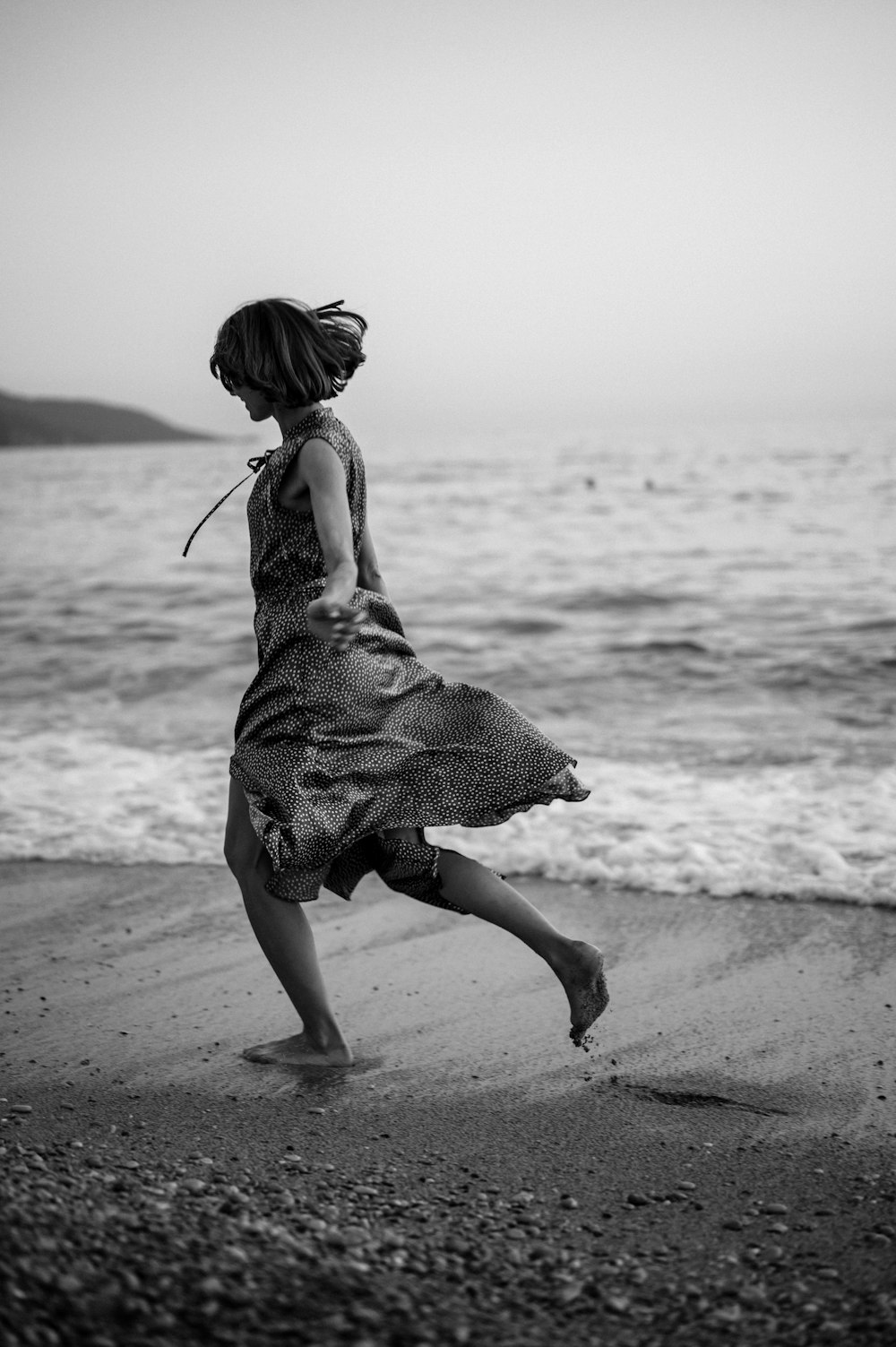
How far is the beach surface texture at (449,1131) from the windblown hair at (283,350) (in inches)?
67.2

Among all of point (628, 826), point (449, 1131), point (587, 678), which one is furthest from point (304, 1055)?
point (587, 678)

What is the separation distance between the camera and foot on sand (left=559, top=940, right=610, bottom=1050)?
283 centimetres

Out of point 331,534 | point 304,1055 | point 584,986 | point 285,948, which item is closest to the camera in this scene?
point 331,534

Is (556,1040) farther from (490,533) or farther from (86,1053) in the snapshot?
(490,533)

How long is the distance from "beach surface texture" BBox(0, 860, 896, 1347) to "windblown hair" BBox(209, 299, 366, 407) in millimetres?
1707

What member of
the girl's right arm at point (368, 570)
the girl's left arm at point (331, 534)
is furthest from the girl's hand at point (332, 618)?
the girl's right arm at point (368, 570)

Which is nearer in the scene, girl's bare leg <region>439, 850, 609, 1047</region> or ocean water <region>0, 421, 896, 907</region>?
girl's bare leg <region>439, 850, 609, 1047</region>

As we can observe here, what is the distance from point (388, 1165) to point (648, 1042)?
964 millimetres

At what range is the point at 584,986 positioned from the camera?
2838 millimetres

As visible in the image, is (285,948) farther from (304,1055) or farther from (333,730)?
(333,730)

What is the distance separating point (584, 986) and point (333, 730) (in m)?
0.86

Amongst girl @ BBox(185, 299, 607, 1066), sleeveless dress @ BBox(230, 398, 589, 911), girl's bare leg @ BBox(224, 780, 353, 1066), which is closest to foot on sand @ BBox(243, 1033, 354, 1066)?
girl's bare leg @ BBox(224, 780, 353, 1066)

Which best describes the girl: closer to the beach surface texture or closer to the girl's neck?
the girl's neck

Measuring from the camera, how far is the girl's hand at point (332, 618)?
235cm
